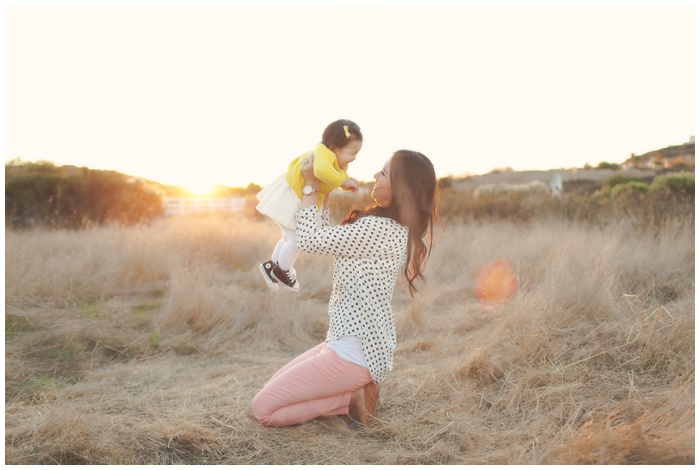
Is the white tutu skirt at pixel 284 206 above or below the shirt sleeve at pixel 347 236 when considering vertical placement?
above

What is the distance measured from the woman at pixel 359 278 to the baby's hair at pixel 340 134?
0.46 feet

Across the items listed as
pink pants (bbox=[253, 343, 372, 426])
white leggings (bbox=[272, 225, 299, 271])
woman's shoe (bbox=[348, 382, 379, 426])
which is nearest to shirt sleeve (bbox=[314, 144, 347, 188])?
white leggings (bbox=[272, 225, 299, 271])

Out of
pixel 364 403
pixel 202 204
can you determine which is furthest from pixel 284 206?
pixel 202 204

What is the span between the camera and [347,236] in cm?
286

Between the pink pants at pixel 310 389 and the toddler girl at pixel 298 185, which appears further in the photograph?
the pink pants at pixel 310 389

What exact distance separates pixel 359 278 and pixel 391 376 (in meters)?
1.35

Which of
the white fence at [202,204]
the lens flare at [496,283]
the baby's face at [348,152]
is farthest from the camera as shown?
the white fence at [202,204]

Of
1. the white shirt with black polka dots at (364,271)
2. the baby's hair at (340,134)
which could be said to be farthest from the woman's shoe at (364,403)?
the baby's hair at (340,134)

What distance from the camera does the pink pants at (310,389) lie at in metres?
3.01

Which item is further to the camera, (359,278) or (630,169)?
(630,169)

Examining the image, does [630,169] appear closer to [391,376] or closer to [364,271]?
[391,376]

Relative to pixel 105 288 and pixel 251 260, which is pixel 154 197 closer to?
pixel 251 260

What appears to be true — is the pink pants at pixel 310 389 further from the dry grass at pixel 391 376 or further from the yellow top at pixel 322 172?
the yellow top at pixel 322 172

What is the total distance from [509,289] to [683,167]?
26.8 ft
